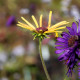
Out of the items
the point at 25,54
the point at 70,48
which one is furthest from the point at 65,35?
the point at 25,54

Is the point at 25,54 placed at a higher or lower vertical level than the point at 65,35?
lower

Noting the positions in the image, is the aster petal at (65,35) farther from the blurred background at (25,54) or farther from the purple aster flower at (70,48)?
the blurred background at (25,54)

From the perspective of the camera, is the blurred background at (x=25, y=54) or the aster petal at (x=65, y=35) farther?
the blurred background at (x=25, y=54)

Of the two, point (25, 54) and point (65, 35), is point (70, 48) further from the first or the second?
point (25, 54)

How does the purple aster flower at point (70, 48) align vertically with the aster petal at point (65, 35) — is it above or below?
below

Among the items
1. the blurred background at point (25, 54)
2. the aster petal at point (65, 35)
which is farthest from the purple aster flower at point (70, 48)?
the blurred background at point (25, 54)

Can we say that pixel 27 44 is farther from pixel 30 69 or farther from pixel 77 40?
pixel 77 40

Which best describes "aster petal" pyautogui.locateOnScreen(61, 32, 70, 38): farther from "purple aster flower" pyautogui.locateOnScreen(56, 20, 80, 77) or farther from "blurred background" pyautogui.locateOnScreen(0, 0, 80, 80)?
"blurred background" pyautogui.locateOnScreen(0, 0, 80, 80)

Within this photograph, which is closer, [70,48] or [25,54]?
[70,48]
